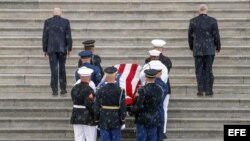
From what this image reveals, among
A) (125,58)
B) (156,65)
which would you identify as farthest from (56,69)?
(156,65)

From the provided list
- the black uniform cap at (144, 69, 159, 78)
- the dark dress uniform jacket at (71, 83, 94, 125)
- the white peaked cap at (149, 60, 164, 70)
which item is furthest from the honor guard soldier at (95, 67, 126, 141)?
the white peaked cap at (149, 60, 164, 70)

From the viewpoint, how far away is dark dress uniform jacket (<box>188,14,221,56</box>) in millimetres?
15781

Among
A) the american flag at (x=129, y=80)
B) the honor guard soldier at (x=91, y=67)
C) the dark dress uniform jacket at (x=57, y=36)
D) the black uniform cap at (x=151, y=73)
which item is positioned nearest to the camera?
the black uniform cap at (x=151, y=73)

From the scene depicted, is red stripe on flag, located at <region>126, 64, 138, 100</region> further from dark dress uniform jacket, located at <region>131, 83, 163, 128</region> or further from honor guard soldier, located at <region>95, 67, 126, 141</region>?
honor guard soldier, located at <region>95, 67, 126, 141</region>

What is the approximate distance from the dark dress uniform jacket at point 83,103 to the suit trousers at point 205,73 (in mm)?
3021

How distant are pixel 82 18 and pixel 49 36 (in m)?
3.18

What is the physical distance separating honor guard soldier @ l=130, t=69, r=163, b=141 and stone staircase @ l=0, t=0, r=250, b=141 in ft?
3.45

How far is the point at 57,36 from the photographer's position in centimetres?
1579

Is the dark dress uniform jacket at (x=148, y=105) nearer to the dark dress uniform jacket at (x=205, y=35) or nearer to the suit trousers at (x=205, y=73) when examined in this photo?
the suit trousers at (x=205, y=73)

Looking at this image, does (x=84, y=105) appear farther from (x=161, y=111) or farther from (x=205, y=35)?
(x=205, y=35)

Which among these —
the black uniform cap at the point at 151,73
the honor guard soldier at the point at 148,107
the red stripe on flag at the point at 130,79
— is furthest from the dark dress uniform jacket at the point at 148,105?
the red stripe on flag at the point at 130,79

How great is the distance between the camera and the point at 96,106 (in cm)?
1345

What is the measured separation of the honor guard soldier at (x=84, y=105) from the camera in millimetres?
13633

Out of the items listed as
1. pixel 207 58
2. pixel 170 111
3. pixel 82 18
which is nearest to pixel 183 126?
pixel 170 111
